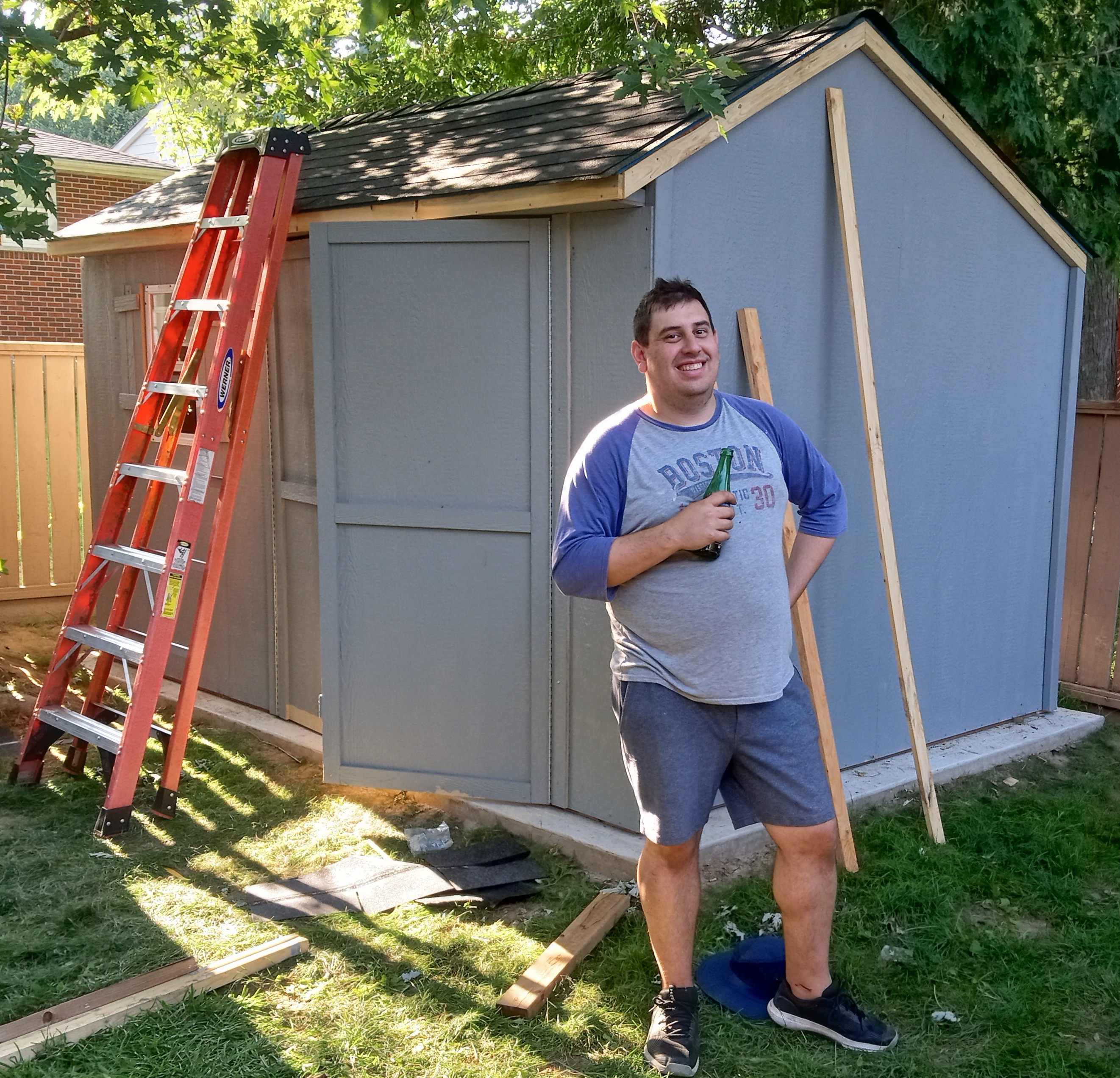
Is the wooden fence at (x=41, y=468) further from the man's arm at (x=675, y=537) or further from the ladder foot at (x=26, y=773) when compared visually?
the man's arm at (x=675, y=537)

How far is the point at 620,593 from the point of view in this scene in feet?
10.4

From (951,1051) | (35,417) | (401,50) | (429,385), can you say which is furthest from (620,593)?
(401,50)

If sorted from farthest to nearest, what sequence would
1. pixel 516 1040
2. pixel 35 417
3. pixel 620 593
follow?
pixel 35 417
pixel 516 1040
pixel 620 593

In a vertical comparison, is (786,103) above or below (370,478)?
above

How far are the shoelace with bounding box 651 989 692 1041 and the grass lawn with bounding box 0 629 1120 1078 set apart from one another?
12 centimetres

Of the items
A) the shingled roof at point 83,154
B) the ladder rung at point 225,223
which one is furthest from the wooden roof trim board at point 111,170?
the ladder rung at point 225,223

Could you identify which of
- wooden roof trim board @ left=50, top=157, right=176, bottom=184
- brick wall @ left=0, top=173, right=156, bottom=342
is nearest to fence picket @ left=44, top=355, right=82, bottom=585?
brick wall @ left=0, top=173, right=156, bottom=342

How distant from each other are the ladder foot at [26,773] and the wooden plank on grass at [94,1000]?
82.8 inches

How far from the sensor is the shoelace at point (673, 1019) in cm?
323

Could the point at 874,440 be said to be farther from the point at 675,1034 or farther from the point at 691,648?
the point at 675,1034

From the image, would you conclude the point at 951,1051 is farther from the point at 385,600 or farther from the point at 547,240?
the point at 547,240

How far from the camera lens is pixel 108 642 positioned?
5.09m

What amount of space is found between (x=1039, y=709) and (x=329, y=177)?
4623mm

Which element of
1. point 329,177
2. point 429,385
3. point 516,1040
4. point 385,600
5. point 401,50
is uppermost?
point 401,50
